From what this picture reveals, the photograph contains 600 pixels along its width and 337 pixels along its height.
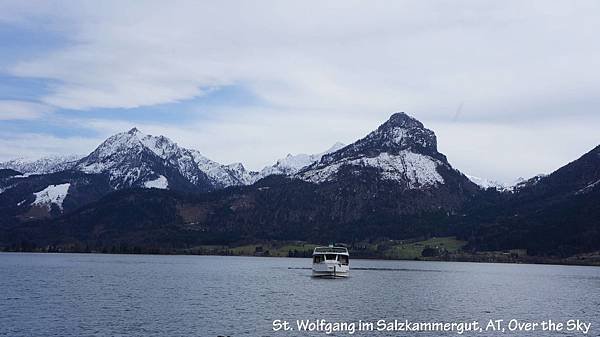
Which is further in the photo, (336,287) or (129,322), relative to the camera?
(336,287)

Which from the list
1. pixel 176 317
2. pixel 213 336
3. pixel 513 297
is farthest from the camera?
pixel 513 297

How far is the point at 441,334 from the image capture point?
4181 inches

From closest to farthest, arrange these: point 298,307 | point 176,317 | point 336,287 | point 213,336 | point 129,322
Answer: point 213,336 → point 129,322 → point 176,317 → point 298,307 → point 336,287

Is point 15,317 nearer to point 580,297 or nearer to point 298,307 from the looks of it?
point 298,307

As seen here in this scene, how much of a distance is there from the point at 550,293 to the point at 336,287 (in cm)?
5899

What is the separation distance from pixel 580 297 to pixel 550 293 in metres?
11.6

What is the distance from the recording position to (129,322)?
113m

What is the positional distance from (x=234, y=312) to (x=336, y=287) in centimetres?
6732

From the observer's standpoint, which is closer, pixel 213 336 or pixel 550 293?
pixel 213 336

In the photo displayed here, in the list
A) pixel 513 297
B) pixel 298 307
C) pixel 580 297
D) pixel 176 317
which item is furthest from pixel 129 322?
pixel 580 297

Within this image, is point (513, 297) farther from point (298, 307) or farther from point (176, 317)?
point (176, 317)

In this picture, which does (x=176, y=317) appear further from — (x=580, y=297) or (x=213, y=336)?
(x=580, y=297)

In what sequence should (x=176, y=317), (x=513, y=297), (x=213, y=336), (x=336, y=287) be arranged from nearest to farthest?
(x=213, y=336)
(x=176, y=317)
(x=513, y=297)
(x=336, y=287)

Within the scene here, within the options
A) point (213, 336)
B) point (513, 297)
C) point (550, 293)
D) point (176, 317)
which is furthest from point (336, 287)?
point (213, 336)
